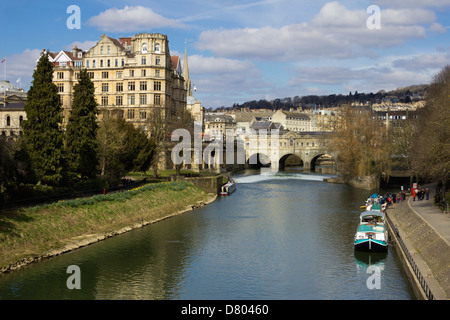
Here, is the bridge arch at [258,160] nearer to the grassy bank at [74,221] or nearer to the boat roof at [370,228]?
the grassy bank at [74,221]

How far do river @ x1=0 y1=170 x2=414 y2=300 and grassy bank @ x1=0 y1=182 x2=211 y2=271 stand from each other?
118cm

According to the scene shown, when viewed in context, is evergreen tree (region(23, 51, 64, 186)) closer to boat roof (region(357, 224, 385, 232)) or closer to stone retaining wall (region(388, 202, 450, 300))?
boat roof (region(357, 224, 385, 232))

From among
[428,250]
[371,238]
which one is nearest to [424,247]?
[428,250]

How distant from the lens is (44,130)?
4869 cm

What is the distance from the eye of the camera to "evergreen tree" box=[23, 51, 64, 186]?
158ft

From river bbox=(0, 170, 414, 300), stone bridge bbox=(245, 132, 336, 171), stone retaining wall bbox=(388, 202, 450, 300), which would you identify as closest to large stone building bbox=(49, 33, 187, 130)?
river bbox=(0, 170, 414, 300)

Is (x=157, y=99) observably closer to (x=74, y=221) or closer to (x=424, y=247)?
(x=74, y=221)

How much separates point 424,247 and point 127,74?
77.5 meters

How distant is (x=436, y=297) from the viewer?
2633 cm

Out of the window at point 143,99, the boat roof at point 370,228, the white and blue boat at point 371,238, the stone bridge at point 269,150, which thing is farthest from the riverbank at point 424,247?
the stone bridge at point 269,150

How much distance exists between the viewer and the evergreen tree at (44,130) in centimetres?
4806

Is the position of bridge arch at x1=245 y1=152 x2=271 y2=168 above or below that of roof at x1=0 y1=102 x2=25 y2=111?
below

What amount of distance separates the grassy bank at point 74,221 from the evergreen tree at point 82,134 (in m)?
5.04

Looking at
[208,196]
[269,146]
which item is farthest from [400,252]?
[269,146]
